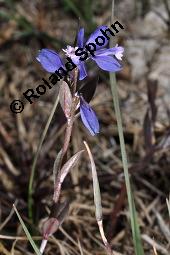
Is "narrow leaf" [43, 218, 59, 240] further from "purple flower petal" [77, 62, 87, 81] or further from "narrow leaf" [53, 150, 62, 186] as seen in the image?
"purple flower petal" [77, 62, 87, 81]

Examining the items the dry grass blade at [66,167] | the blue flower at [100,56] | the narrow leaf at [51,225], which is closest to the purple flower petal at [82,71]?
the blue flower at [100,56]

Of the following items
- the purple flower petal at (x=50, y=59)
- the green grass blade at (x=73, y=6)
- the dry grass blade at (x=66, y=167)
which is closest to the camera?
the purple flower petal at (x=50, y=59)

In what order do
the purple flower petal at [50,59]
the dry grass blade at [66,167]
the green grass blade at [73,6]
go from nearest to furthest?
the purple flower petal at [50,59], the dry grass blade at [66,167], the green grass blade at [73,6]

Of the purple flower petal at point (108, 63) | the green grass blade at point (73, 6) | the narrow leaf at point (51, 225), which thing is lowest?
the narrow leaf at point (51, 225)

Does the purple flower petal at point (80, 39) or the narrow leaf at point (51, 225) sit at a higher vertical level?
the purple flower petal at point (80, 39)

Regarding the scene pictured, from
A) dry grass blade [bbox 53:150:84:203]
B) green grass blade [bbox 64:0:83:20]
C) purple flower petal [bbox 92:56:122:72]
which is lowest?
dry grass blade [bbox 53:150:84:203]

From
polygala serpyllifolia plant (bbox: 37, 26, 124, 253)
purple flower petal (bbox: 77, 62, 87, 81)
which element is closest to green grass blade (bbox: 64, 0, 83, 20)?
polygala serpyllifolia plant (bbox: 37, 26, 124, 253)

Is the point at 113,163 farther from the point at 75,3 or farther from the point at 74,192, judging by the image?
the point at 75,3

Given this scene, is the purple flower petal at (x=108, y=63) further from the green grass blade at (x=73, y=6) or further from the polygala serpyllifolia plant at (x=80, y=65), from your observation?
the green grass blade at (x=73, y=6)

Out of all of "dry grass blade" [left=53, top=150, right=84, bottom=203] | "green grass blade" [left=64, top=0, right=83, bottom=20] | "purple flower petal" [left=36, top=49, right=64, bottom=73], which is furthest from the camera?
"green grass blade" [left=64, top=0, right=83, bottom=20]
